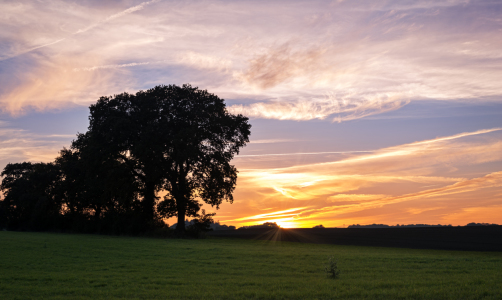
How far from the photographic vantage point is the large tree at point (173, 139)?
48500 mm

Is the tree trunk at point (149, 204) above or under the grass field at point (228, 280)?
above


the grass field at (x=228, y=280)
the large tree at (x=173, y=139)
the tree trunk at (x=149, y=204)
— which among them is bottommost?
the grass field at (x=228, y=280)

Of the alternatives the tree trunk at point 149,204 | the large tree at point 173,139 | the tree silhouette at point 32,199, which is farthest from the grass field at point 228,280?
the tree silhouette at point 32,199

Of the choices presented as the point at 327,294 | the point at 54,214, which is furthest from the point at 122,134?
the point at 327,294

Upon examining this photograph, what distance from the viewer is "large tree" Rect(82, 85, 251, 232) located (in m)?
48.5

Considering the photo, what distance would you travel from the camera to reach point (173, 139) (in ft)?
155

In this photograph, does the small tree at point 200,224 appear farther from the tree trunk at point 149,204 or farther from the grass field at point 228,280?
the grass field at point 228,280

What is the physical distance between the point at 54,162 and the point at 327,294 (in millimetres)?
75487

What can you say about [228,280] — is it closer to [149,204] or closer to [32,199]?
[149,204]

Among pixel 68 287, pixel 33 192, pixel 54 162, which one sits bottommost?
pixel 68 287

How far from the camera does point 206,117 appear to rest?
50.3 m

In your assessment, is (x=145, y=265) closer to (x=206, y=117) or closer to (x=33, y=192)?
(x=206, y=117)

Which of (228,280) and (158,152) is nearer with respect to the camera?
(228,280)

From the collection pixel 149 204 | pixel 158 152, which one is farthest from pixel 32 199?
pixel 158 152
